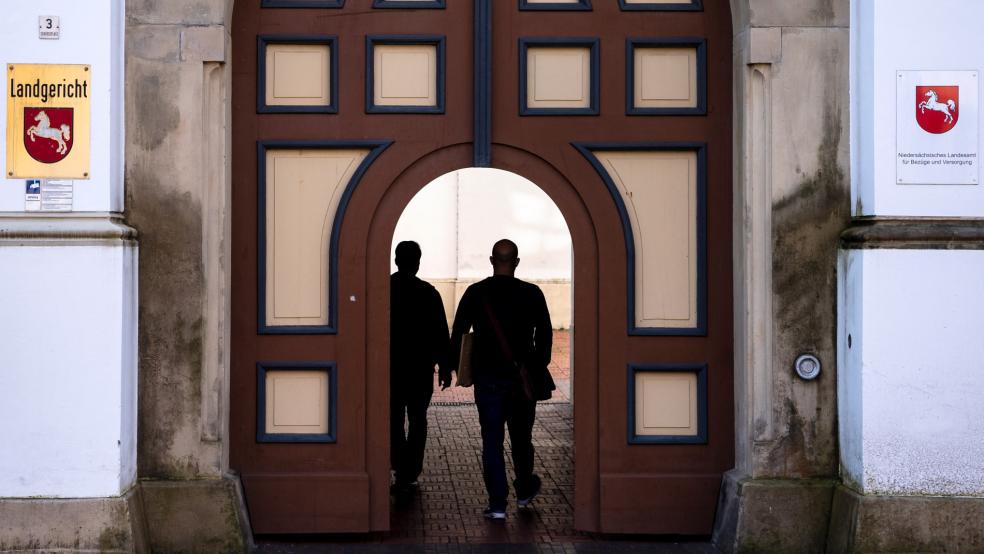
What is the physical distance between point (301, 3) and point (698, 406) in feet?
10.9

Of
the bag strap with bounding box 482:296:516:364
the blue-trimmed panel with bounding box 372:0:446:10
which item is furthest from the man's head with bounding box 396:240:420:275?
the blue-trimmed panel with bounding box 372:0:446:10

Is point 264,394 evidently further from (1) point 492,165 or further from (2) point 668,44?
(2) point 668,44

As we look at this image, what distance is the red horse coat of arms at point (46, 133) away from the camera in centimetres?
696

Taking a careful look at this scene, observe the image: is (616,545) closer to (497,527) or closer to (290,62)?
(497,527)

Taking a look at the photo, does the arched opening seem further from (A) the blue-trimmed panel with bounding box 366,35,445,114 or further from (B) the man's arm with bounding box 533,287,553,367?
(A) the blue-trimmed panel with bounding box 366,35,445,114

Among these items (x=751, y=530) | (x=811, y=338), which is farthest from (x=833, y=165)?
(x=751, y=530)

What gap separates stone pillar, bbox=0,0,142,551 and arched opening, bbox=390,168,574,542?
1944 mm

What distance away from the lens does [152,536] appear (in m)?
7.15

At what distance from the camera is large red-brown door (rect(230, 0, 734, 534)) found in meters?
7.58

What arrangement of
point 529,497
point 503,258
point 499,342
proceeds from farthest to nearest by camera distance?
point 529,497
point 503,258
point 499,342

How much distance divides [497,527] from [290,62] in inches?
122

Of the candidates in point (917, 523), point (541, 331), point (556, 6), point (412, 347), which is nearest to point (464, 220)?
point (412, 347)

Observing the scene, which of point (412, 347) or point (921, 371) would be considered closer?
point (921, 371)

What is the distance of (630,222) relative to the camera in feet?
25.1
